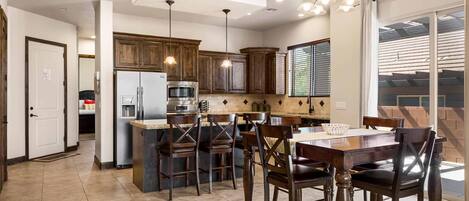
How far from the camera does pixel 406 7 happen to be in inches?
180

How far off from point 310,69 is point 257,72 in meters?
1.34

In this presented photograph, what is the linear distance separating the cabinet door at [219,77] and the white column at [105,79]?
255cm

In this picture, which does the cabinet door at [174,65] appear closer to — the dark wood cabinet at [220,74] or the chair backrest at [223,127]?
the dark wood cabinet at [220,74]

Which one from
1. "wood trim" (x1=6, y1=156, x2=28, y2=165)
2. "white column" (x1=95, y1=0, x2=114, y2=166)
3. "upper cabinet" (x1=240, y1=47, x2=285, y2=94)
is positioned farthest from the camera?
"upper cabinet" (x1=240, y1=47, x2=285, y2=94)

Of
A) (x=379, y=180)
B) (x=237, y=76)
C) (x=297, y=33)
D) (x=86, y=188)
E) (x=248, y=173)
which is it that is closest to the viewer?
(x=379, y=180)

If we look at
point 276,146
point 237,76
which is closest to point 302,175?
point 276,146

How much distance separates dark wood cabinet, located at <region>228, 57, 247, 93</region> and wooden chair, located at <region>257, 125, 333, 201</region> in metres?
4.95

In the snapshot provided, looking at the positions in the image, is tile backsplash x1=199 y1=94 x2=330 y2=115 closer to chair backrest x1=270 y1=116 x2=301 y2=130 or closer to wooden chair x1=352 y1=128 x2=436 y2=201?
chair backrest x1=270 y1=116 x2=301 y2=130

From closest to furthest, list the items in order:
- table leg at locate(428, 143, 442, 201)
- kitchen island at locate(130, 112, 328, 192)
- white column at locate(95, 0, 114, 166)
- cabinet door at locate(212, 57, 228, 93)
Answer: table leg at locate(428, 143, 442, 201)
kitchen island at locate(130, 112, 328, 192)
white column at locate(95, 0, 114, 166)
cabinet door at locate(212, 57, 228, 93)

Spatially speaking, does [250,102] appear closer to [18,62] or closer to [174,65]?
[174,65]

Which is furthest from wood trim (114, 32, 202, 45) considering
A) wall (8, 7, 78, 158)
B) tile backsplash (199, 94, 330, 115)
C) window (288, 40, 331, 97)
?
window (288, 40, 331, 97)

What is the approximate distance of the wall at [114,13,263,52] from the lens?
22.9 feet

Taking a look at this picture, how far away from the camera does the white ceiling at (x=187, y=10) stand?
17.4 ft

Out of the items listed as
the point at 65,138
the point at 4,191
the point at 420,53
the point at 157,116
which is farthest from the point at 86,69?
the point at 420,53
